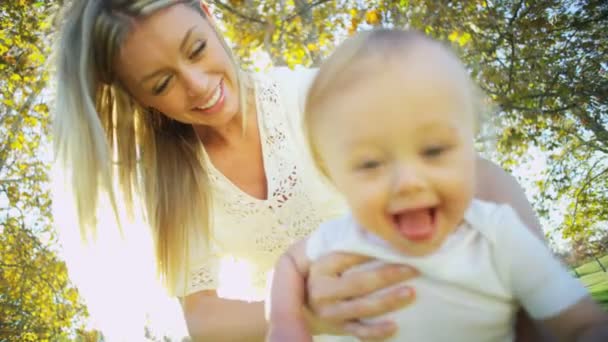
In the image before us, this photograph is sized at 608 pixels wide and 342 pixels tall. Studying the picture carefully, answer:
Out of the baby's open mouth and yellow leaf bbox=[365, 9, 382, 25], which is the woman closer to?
the baby's open mouth

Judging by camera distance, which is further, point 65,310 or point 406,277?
point 65,310

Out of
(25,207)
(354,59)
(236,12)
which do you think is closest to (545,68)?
(236,12)

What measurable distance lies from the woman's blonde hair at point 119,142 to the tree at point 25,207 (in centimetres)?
578

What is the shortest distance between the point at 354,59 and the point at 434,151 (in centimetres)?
30

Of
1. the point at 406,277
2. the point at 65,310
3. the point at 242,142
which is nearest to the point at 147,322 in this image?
the point at 242,142

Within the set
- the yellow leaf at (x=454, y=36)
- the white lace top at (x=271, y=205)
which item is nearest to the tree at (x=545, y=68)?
the yellow leaf at (x=454, y=36)

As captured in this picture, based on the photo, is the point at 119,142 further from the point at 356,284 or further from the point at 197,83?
the point at 356,284

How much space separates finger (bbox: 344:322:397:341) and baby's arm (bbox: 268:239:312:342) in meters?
0.13

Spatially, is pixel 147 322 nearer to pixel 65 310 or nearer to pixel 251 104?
pixel 251 104

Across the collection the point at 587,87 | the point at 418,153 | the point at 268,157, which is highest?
the point at 587,87

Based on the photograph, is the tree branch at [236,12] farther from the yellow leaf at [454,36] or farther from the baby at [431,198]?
the baby at [431,198]

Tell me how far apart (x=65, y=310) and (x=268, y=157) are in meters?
9.28

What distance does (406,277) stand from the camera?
1233 mm

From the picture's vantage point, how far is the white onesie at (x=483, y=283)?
3.67 ft
